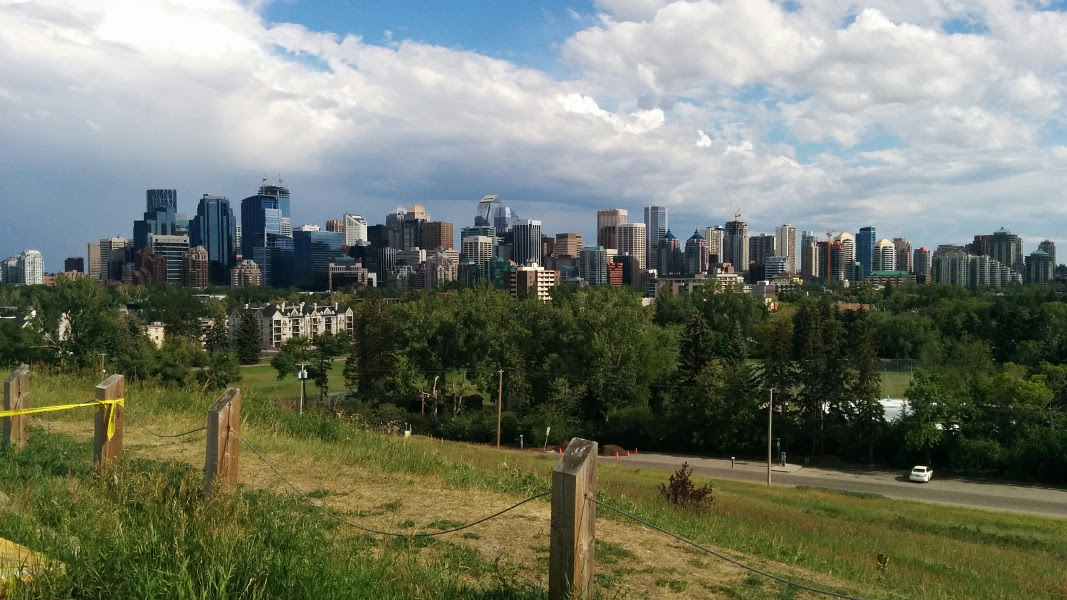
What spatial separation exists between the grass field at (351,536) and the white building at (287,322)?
94294mm

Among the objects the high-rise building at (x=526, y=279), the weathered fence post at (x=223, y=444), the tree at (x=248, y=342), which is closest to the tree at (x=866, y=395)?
the weathered fence post at (x=223, y=444)

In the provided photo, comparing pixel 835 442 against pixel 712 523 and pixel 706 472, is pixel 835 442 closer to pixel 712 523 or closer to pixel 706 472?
pixel 706 472

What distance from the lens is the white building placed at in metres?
105

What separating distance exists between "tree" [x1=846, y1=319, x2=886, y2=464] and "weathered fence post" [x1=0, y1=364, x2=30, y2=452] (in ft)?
136

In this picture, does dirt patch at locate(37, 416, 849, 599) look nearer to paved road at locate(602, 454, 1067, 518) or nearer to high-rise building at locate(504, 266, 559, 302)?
paved road at locate(602, 454, 1067, 518)

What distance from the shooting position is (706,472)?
115 ft

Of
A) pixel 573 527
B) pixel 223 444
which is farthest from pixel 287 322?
pixel 573 527

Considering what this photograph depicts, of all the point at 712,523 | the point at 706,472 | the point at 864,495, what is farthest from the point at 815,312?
the point at 712,523

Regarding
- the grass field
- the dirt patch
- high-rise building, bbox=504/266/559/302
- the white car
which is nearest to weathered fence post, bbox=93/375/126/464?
the grass field

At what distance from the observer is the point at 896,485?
34.5 metres

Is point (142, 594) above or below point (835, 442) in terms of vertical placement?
above

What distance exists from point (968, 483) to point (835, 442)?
8545 mm

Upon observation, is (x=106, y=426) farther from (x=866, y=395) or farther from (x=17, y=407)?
(x=866, y=395)

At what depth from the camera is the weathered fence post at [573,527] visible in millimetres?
4074
